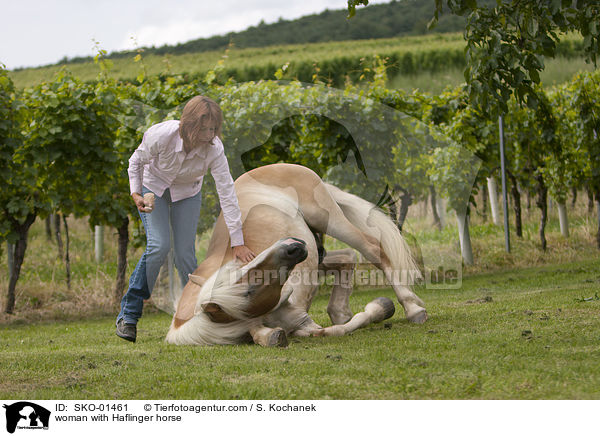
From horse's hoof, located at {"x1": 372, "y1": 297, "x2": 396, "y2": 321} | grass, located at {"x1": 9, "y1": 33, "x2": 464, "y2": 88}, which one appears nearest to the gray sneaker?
horse's hoof, located at {"x1": 372, "y1": 297, "x2": 396, "y2": 321}

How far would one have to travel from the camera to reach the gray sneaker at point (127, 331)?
4.47m

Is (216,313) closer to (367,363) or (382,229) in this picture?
(367,363)

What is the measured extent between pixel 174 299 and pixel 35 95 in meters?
3.85

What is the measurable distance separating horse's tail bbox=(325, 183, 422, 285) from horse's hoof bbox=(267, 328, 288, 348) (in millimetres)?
1426

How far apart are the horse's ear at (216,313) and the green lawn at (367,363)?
172mm

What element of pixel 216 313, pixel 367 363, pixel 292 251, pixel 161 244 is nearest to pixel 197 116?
pixel 161 244

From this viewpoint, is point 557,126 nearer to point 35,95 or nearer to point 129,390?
point 35,95

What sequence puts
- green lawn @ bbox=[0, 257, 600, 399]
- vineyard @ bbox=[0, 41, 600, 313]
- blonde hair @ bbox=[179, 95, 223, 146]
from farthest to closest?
vineyard @ bbox=[0, 41, 600, 313] < blonde hair @ bbox=[179, 95, 223, 146] < green lawn @ bbox=[0, 257, 600, 399]

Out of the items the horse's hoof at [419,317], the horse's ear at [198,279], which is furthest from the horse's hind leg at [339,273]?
the horse's ear at [198,279]

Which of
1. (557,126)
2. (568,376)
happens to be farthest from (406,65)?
(568,376)

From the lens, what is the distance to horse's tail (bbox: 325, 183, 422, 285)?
4.89 meters
